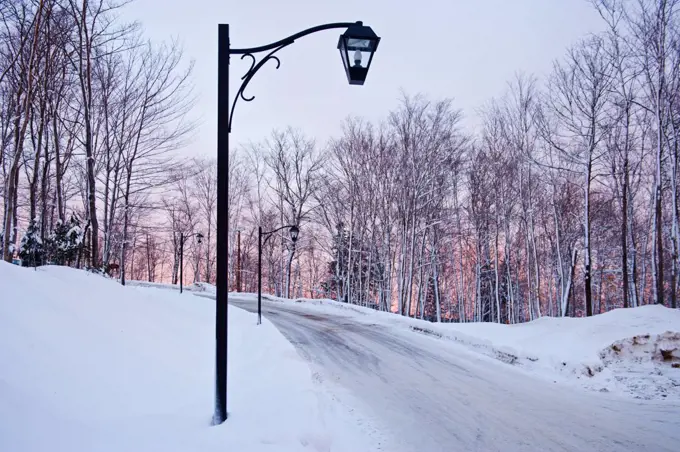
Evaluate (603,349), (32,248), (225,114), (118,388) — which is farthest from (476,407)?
(32,248)

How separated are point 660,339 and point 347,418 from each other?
345 inches

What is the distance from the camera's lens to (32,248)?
1186 centimetres

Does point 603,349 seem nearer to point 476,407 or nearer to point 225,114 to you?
point 476,407

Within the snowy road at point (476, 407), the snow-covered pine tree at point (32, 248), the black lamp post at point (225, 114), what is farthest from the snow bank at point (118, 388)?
the snow-covered pine tree at point (32, 248)

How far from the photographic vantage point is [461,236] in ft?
90.4

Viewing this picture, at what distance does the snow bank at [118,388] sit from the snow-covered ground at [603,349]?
6.18 meters

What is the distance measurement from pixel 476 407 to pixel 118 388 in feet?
17.8

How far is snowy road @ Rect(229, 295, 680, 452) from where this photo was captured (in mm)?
5254

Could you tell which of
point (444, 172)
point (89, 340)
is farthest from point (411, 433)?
point (444, 172)

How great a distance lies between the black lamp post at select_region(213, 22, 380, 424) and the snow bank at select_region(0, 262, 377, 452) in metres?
0.58

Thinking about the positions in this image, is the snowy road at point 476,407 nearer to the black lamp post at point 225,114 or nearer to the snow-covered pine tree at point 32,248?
the black lamp post at point 225,114

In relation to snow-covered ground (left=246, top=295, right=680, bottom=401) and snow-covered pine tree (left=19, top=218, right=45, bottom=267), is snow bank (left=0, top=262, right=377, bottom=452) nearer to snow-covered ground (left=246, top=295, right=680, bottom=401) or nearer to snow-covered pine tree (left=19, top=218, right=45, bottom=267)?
snow-covered pine tree (left=19, top=218, right=45, bottom=267)

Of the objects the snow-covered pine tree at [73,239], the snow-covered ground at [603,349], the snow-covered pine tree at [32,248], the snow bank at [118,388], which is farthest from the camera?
the snow-covered pine tree at [73,239]

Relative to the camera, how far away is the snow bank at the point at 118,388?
2994mm
